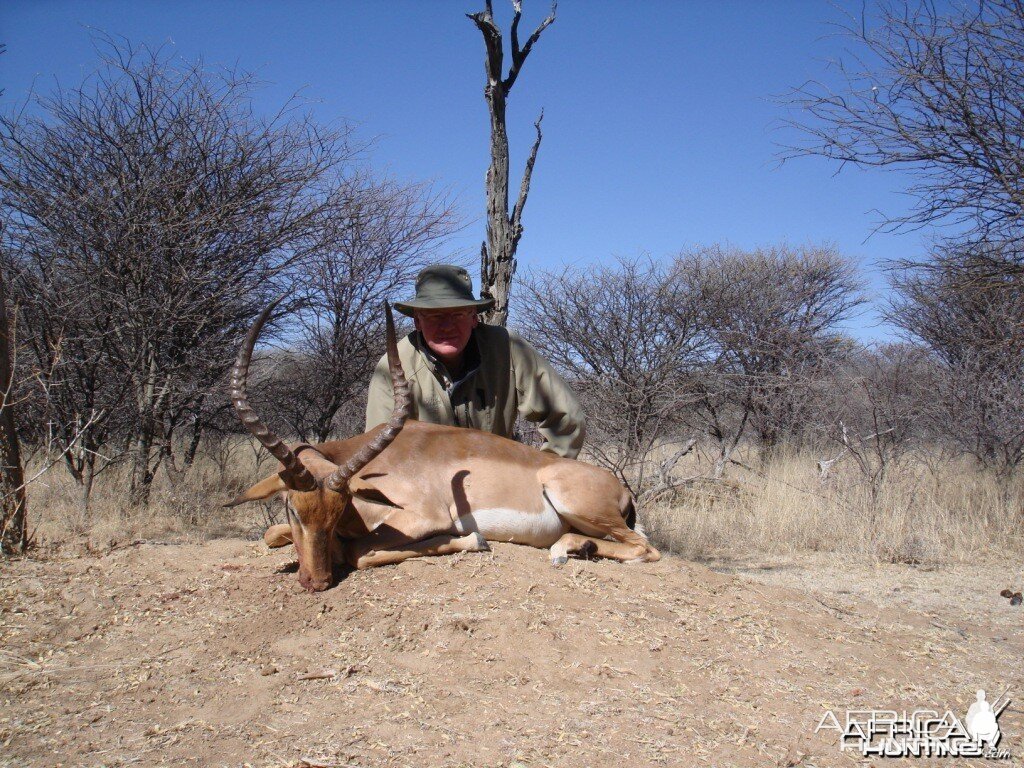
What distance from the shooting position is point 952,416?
11.6 m

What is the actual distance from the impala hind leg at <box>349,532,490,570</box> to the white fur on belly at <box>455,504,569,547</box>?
137 millimetres

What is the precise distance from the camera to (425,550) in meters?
4.66

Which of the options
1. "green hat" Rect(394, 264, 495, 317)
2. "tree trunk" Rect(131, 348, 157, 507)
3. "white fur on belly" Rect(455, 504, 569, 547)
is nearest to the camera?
"white fur on belly" Rect(455, 504, 569, 547)

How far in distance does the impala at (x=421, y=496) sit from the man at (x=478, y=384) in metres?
0.55

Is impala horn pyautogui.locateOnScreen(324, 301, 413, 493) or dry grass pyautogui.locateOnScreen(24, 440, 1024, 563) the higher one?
impala horn pyautogui.locateOnScreen(324, 301, 413, 493)

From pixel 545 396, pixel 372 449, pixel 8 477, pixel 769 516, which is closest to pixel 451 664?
pixel 372 449

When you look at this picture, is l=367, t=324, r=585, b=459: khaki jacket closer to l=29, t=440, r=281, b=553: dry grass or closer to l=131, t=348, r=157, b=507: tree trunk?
l=29, t=440, r=281, b=553: dry grass

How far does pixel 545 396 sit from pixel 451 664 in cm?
270

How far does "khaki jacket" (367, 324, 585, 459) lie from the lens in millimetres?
5887

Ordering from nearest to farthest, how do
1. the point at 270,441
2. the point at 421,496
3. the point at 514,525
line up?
the point at 270,441 → the point at 421,496 → the point at 514,525

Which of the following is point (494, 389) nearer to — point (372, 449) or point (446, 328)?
point (446, 328)

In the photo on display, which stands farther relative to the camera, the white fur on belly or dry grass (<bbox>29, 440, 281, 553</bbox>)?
dry grass (<bbox>29, 440, 281, 553</bbox>)

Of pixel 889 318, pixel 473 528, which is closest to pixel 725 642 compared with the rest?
pixel 473 528

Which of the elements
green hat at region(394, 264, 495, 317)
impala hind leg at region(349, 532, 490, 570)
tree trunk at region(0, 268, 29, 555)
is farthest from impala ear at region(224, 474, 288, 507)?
tree trunk at region(0, 268, 29, 555)
